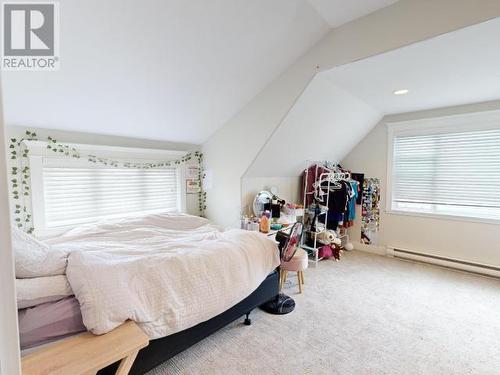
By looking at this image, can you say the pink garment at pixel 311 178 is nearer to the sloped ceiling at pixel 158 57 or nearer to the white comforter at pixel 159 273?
the sloped ceiling at pixel 158 57

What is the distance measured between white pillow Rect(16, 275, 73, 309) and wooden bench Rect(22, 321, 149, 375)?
225mm

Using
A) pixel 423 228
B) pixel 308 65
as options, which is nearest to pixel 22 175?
pixel 308 65

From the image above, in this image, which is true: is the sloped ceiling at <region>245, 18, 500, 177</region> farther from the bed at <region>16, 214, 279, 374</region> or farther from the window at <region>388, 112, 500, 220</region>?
the bed at <region>16, 214, 279, 374</region>

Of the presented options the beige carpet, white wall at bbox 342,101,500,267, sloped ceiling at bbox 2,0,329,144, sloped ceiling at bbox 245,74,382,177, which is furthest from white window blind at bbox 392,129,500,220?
sloped ceiling at bbox 2,0,329,144

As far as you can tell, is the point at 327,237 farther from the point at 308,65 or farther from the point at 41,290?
the point at 41,290

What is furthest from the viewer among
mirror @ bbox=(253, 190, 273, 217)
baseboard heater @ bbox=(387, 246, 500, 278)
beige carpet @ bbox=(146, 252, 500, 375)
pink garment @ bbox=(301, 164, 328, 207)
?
pink garment @ bbox=(301, 164, 328, 207)

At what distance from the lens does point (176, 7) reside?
1626mm

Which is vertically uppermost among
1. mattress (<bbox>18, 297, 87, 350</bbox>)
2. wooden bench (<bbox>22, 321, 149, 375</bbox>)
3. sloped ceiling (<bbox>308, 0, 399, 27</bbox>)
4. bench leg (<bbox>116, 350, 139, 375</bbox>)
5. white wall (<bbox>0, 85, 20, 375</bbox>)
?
sloped ceiling (<bbox>308, 0, 399, 27</bbox>)

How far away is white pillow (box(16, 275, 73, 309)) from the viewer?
3.97ft

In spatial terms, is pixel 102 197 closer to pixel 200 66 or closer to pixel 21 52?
pixel 21 52

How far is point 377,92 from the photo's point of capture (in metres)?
2.86

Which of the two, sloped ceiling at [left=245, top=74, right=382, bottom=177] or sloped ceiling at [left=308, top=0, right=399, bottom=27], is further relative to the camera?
sloped ceiling at [left=245, top=74, right=382, bottom=177]

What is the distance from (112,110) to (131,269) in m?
1.62

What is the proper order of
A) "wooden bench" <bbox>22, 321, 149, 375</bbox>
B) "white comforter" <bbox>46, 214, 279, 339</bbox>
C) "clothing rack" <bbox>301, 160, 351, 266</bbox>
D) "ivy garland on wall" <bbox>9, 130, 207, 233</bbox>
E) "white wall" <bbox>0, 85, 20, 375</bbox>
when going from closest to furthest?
"white wall" <bbox>0, 85, 20, 375</bbox> → "wooden bench" <bbox>22, 321, 149, 375</bbox> → "white comforter" <bbox>46, 214, 279, 339</bbox> → "ivy garland on wall" <bbox>9, 130, 207, 233</bbox> → "clothing rack" <bbox>301, 160, 351, 266</bbox>
